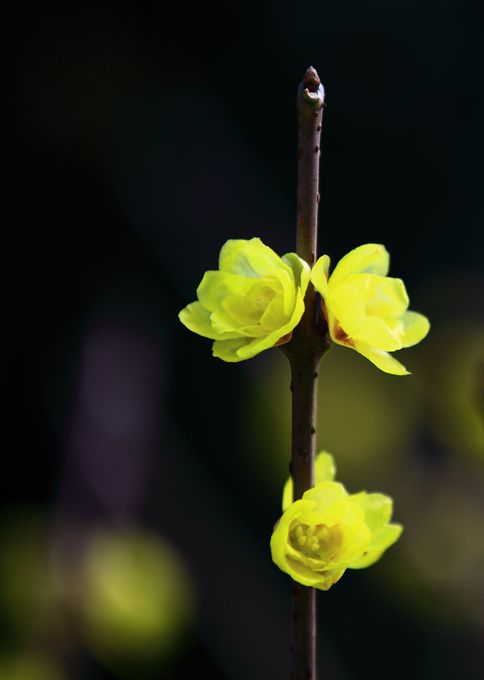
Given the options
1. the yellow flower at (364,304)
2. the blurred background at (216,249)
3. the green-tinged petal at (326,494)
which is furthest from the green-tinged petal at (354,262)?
the blurred background at (216,249)

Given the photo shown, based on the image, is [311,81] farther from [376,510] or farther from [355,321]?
[376,510]

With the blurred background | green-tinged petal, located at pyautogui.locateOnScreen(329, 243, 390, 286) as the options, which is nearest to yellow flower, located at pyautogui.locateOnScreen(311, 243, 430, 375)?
green-tinged petal, located at pyautogui.locateOnScreen(329, 243, 390, 286)

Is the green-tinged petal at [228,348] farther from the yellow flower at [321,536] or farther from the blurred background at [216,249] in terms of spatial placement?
the blurred background at [216,249]

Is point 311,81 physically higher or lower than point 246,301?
higher

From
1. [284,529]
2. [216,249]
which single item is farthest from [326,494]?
[216,249]

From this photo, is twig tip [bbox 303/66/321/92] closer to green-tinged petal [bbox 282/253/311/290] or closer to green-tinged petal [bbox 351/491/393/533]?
green-tinged petal [bbox 282/253/311/290]

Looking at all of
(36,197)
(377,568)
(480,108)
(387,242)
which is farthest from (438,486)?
(36,197)
